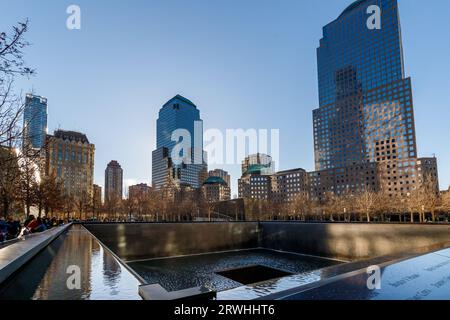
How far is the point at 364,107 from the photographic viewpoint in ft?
399

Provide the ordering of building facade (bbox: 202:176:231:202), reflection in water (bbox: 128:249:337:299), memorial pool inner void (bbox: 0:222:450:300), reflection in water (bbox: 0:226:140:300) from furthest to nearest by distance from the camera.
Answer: building facade (bbox: 202:176:231:202), reflection in water (bbox: 128:249:337:299), memorial pool inner void (bbox: 0:222:450:300), reflection in water (bbox: 0:226:140:300)

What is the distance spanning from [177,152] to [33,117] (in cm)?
16096

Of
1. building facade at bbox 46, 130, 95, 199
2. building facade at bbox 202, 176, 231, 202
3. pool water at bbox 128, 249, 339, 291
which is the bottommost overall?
pool water at bbox 128, 249, 339, 291

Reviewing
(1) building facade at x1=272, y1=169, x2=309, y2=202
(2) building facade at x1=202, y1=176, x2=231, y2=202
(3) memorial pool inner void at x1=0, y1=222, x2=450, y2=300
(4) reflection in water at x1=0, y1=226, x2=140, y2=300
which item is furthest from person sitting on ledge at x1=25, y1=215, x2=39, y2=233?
(2) building facade at x1=202, y1=176, x2=231, y2=202

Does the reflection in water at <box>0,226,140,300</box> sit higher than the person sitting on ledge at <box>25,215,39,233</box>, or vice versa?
the reflection in water at <box>0,226,140,300</box>

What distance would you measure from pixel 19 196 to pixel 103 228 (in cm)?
875

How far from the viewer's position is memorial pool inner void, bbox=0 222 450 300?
4473 mm

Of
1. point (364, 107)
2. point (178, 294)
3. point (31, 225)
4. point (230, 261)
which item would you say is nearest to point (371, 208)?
point (230, 261)

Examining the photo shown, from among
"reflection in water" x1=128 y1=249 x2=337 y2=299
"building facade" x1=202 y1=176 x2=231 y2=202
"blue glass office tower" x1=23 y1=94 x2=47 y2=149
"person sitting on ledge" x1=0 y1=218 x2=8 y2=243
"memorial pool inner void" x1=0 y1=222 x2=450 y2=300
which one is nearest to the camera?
"memorial pool inner void" x1=0 y1=222 x2=450 y2=300

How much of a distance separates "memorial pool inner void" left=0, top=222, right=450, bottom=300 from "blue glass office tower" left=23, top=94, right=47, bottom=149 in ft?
16.6

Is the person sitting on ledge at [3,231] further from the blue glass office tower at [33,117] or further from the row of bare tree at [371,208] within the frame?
the row of bare tree at [371,208]

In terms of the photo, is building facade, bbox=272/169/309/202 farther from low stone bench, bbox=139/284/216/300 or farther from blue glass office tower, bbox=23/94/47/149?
low stone bench, bbox=139/284/216/300
